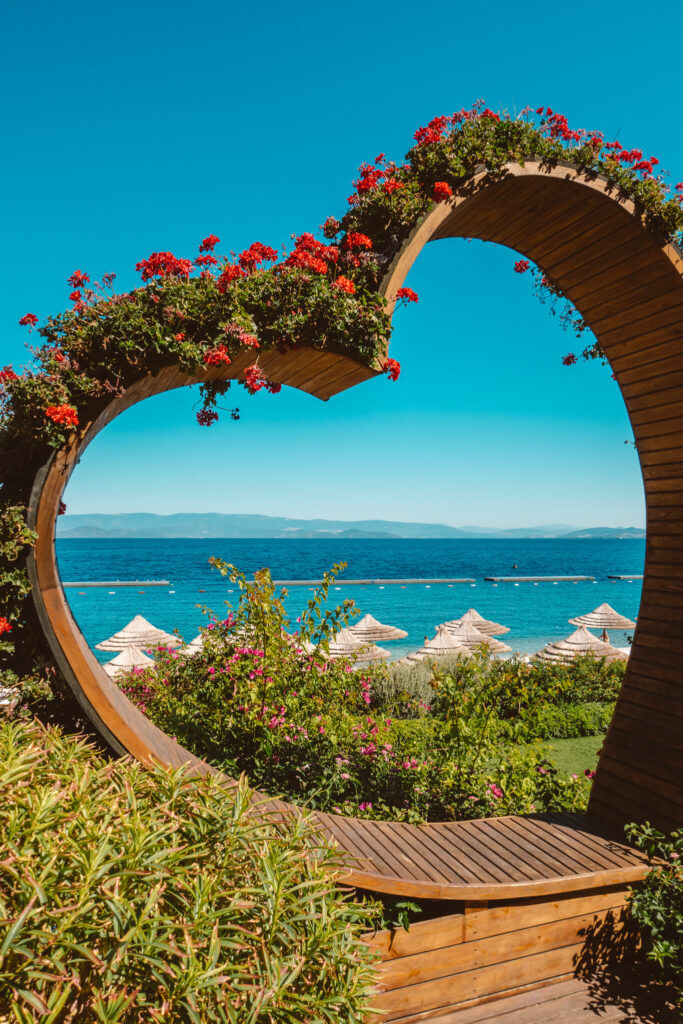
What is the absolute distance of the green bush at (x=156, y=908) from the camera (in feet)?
5.60

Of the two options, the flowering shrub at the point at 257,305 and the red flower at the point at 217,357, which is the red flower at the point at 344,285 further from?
the red flower at the point at 217,357

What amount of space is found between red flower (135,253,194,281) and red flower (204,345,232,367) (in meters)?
0.40

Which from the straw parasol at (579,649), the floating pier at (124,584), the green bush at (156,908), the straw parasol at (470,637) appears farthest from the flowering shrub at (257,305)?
the floating pier at (124,584)

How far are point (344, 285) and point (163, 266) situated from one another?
883mm

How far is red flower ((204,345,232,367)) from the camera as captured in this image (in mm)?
2742

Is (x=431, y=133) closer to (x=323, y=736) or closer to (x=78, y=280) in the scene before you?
(x=78, y=280)

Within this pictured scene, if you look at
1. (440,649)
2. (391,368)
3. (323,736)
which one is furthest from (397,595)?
(391,368)

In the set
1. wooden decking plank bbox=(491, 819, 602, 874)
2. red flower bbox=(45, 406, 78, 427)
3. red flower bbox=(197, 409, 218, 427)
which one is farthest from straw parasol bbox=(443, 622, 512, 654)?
red flower bbox=(45, 406, 78, 427)

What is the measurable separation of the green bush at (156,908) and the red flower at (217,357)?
1761mm

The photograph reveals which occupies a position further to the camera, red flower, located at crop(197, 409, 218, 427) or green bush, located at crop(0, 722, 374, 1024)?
red flower, located at crop(197, 409, 218, 427)

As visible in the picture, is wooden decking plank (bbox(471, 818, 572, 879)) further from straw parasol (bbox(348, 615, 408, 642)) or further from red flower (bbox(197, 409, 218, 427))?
straw parasol (bbox(348, 615, 408, 642))

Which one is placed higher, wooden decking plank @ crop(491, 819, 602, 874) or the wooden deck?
wooden decking plank @ crop(491, 819, 602, 874)

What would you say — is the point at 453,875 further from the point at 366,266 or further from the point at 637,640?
the point at 366,266

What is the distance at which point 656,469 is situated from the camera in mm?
4496
